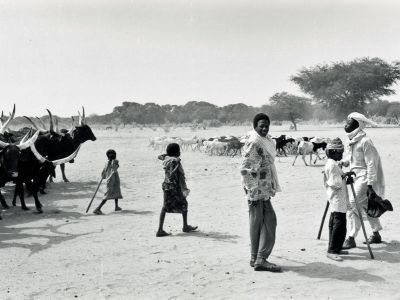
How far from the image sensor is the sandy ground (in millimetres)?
5000

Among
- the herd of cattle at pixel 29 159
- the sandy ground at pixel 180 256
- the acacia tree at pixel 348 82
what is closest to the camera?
the sandy ground at pixel 180 256

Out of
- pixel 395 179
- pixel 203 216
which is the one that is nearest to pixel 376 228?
pixel 203 216

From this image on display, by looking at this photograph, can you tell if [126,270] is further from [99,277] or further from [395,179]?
[395,179]

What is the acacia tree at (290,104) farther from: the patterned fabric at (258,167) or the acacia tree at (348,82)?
the patterned fabric at (258,167)

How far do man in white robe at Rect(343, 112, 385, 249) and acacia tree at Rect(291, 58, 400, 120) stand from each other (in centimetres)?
4213

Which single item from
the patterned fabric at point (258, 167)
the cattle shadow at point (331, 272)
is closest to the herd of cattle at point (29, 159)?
the patterned fabric at point (258, 167)

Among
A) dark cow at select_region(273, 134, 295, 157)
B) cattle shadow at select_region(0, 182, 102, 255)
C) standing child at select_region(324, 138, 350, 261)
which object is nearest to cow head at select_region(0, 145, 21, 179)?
cattle shadow at select_region(0, 182, 102, 255)

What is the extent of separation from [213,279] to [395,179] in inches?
351

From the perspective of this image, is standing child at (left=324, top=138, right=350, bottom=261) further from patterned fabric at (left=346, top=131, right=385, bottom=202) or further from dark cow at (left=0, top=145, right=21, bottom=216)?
dark cow at (left=0, top=145, right=21, bottom=216)

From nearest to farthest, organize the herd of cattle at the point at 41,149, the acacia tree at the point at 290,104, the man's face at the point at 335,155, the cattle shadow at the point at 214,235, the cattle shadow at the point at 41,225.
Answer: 1. the man's face at the point at 335,155
2. the cattle shadow at the point at 214,235
3. the cattle shadow at the point at 41,225
4. the herd of cattle at the point at 41,149
5. the acacia tree at the point at 290,104

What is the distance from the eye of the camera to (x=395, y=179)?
12.6 m

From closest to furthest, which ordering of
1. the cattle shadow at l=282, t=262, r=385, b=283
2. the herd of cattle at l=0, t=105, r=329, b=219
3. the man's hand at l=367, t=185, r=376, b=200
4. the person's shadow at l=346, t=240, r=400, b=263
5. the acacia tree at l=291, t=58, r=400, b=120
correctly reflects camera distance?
the cattle shadow at l=282, t=262, r=385, b=283, the person's shadow at l=346, t=240, r=400, b=263, the man's hand at l=367, t=185, r=376, b=200, the herd of cattle at l=0, t=105, r=329, b=219, the acacia tree at l=291, t=58, r=400, b=120

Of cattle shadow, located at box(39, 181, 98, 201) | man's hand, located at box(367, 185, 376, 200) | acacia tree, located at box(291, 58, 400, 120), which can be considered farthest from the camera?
acacia tree, located at box(291, 58, 400, 120)

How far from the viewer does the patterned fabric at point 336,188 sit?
5996 millimetres
